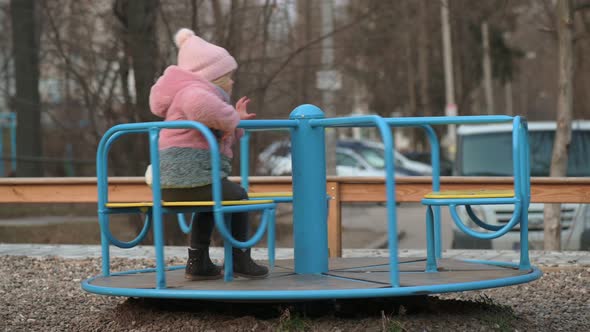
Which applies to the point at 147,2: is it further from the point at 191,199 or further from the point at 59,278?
the point at 191,199

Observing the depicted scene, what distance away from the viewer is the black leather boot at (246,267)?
6.12 metres

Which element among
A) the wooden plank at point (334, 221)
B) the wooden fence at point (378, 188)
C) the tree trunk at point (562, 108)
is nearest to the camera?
the wooden fence at point (378, 188)

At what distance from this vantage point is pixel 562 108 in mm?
12297

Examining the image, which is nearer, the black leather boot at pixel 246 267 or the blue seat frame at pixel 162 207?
the blue seat frame at pixel 162 207

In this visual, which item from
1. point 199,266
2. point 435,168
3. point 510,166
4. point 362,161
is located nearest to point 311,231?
point 199,266

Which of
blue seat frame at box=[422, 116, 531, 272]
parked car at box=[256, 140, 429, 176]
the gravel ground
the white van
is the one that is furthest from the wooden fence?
parked car at box=[256, 140, 429, 176]

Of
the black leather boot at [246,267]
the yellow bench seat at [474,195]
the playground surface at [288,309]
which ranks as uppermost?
the yellow bench seat at [474,195]

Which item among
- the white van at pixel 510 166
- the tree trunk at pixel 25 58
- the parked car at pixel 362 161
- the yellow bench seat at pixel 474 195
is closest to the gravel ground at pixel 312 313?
the yellow bench seat at pixel 474 195

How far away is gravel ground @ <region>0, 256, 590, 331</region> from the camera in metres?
5.68

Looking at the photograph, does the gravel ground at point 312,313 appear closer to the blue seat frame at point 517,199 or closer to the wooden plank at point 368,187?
the blue seat frame at point 517,199

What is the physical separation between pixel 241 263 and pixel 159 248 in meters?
0.70

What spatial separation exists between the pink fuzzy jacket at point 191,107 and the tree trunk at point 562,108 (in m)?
6.69

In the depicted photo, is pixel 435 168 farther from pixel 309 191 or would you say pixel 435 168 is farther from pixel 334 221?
pixel 334 221

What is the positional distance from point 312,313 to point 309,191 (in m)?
0.76
